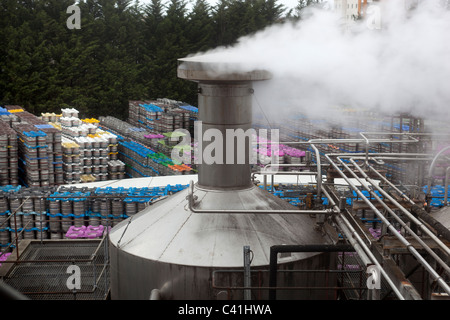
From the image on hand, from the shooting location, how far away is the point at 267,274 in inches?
267

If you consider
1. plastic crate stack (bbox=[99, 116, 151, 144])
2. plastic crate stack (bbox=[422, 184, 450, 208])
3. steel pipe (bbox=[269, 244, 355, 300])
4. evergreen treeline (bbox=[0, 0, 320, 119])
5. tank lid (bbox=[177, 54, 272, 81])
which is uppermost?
evergreen treeline (bbox=[0, 0, 320, 119])

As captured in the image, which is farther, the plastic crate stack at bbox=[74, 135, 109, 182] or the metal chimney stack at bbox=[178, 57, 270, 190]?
the plastic crate stack at bbox=[74, 135, 109, 182]

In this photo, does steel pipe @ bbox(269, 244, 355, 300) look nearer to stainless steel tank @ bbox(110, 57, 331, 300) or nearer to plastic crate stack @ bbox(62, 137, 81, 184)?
stainless steel tank @ bbox(110, 57, 331, 300)

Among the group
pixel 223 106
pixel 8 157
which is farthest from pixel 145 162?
pixel 223 106

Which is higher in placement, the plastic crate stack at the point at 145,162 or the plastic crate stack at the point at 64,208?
the plastic crate stack at the point at 145,162

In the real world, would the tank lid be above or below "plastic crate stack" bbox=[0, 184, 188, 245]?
above

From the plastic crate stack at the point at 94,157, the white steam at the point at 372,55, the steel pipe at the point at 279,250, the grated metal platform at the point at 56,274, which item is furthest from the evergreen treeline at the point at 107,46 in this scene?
the steel pipe at the point at 279,250

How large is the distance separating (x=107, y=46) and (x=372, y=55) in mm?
34921

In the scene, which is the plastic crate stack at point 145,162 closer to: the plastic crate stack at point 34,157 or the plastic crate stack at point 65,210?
the plastic crate stack at point 34,157

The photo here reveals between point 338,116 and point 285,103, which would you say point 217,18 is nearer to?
point 285,103

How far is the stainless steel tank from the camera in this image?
265 inches

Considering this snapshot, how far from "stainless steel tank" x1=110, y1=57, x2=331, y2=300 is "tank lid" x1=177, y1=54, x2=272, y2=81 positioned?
0.04ft

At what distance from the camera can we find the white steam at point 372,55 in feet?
23.8

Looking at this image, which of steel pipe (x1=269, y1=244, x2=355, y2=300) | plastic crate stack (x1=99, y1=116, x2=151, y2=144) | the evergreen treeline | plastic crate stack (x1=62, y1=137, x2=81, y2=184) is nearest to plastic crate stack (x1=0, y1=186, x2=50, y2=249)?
plastic crate stack (x1=62, y1=137, x2=81, y2=184)
